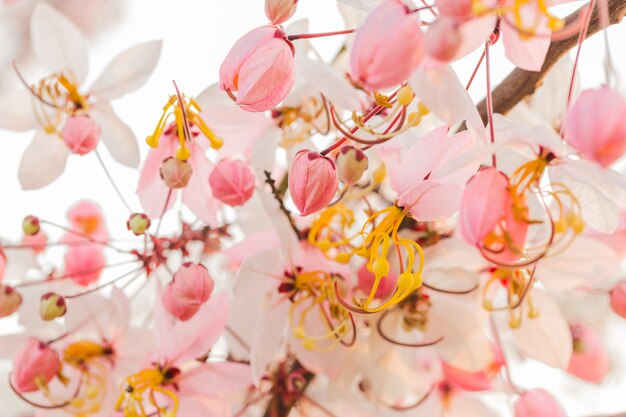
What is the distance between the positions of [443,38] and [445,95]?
4cm

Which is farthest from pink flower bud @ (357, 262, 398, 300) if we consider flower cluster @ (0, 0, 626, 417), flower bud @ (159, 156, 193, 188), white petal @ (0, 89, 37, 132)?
white petal @ (0, 89, 37, 132)

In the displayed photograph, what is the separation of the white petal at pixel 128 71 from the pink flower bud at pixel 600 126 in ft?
0.88

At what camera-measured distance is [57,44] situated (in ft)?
1.57

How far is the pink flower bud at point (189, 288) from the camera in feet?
1.16

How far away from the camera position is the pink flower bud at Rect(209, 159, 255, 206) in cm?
36

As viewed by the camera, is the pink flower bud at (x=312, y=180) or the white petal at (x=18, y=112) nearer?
the pink flower bud at (x=312, y=180)

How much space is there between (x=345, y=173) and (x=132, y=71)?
0.71ft

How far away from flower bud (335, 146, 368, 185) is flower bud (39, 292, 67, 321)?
0.56ft

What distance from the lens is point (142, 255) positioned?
1.40 ft

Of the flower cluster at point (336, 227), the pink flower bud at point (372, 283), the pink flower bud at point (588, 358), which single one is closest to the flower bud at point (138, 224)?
the flower cluster at point (336, 227)

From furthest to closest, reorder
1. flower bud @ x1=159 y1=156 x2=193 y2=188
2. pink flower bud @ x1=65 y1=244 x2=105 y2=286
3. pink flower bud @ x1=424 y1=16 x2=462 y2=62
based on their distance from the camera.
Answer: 1. pink flower bud @ x1=65 y1=244 x2=105 y2=286
2. flower bud @ x1=159 y1=156 x2=193 y2=188
3. pink flower bud @ x1=424 y1=16 x2=462 y2=62

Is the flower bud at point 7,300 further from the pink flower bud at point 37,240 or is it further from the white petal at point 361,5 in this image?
the white petal at point 361,5

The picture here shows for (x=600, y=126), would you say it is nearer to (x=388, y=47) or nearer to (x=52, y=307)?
(x=388, y=47)

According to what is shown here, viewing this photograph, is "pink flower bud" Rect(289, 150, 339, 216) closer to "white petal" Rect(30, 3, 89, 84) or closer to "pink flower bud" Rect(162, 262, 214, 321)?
"pink flower bud" Rect(162, 262, 214, 321)
